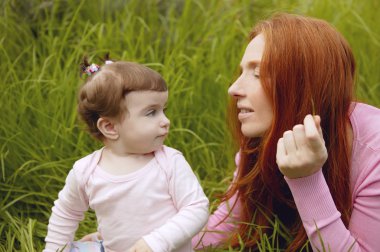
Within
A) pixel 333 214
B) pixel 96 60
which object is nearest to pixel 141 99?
pixel 333 214

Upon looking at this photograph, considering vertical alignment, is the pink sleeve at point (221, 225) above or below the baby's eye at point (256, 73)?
below

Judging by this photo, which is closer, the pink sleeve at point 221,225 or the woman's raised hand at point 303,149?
the woman's raised hand at point 303,149

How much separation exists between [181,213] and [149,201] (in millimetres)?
110

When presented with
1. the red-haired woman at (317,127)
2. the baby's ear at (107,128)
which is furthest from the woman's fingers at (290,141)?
the baby's ear at (107,128)

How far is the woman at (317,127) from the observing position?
207 cm

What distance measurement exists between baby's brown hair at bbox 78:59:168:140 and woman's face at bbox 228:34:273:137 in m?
0.30

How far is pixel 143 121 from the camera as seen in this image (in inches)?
77.5

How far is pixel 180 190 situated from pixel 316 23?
70cm

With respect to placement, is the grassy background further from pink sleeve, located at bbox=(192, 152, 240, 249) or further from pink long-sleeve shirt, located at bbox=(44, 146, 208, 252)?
pink long-sleeve shirt, located at bbox=(44, 146, 208, 252)

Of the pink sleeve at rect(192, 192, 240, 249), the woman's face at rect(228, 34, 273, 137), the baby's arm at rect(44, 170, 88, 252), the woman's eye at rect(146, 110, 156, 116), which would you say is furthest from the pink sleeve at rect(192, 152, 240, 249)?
the woman's eye at rect(146, 110, 156, 116)

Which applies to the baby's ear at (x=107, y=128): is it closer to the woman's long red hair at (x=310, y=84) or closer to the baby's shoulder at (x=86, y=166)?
the baby's shoulder at (x=86, y=166)

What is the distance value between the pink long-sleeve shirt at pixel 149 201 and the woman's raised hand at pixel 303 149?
0.87 feet

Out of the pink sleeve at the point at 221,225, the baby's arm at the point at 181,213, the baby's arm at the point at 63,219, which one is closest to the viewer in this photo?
the baby's arm at the point at 181,213

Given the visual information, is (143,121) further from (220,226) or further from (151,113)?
(220,226)
